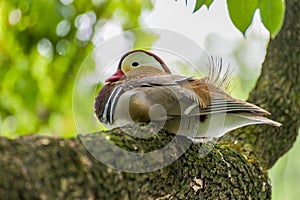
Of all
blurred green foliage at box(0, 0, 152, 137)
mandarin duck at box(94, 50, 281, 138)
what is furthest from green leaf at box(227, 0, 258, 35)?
blurred green foliage at box(0, 0, 152, 137)

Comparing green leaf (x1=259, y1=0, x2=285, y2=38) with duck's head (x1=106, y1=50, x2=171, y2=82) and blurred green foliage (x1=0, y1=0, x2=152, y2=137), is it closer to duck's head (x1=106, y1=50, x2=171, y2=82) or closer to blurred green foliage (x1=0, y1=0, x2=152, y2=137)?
duck's head (x1=106, y1=50, x2=171, y2=82)

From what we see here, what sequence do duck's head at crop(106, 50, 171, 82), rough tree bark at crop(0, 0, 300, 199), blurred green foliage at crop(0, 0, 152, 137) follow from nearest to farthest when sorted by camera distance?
rough tree bark at crop(0, 0, 300, 199)
duck's head at crop(106, 50, 171, 82)
blurred green foliage at crop(0, 0, 152, 137)

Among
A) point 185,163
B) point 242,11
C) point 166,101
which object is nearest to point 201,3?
point 242,11

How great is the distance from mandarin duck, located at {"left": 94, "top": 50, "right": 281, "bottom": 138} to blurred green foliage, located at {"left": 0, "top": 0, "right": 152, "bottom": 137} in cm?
151

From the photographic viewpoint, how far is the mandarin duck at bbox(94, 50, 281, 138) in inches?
60.4

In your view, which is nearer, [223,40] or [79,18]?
[79,18]

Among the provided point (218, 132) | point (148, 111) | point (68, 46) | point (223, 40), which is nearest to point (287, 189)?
point (223, 40)

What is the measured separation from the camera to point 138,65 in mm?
1766

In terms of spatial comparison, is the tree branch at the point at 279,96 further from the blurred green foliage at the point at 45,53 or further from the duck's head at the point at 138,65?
the blurred green foliage at the point at 45,53

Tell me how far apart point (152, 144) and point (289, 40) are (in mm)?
1262

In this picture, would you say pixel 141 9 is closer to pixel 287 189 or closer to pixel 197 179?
pixel 287 189

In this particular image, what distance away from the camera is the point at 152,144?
133 cm

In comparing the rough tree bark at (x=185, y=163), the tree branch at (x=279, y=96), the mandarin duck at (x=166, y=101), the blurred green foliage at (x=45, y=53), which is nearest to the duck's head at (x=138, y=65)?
the mandarin duck at (x=166, y=101)

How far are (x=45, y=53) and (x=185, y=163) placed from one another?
7.23 ft
